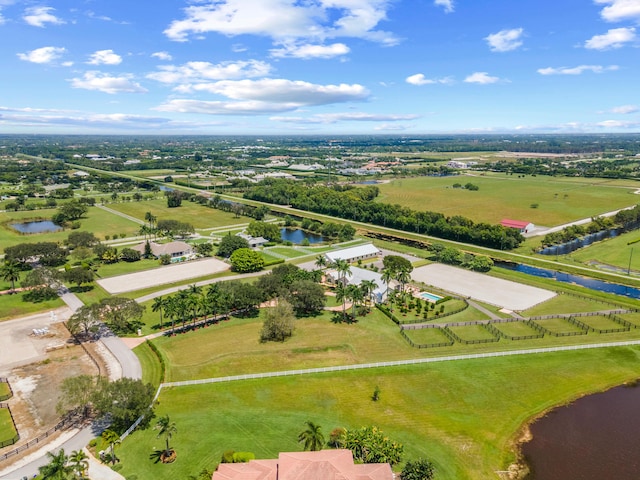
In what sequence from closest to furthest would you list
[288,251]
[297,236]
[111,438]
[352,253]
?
[111,438], [352,253], [288,251], [297,236]

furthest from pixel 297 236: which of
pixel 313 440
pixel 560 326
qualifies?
pixel 313 440

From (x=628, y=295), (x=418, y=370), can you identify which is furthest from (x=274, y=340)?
(x=628, y=295)

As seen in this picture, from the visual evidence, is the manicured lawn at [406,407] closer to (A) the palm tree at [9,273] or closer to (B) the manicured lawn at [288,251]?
(A) the palm tree at [9,273]

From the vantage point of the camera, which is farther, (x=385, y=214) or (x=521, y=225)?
(x=385, y=214)

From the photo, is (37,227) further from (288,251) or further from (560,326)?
(560,326)

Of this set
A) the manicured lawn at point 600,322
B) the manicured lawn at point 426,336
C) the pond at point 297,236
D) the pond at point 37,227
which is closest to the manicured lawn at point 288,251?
the pond at point 297,236

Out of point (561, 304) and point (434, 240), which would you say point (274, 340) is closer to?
point (561, 304)
